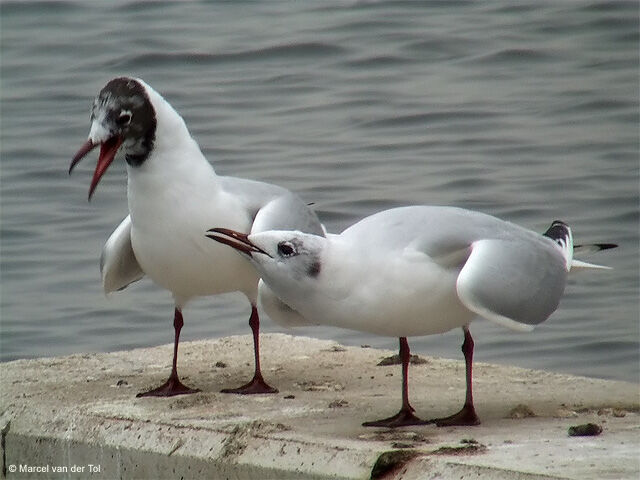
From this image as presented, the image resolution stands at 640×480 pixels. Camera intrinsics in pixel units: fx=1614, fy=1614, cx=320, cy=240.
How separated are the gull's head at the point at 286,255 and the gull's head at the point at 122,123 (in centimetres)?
78

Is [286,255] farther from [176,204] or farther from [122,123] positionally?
[122,123]

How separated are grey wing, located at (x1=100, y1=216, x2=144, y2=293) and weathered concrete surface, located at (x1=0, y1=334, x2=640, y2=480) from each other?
36cm

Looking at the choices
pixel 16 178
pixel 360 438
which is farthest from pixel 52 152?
pixel 360 438

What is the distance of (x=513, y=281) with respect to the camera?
201 inches

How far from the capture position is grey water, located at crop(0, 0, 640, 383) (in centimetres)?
939

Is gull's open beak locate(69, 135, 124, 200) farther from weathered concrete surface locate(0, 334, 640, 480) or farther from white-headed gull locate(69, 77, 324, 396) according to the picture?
weathered concrete surface locate(0, 334, 640, 480)

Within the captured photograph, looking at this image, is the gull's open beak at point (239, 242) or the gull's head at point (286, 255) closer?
the gull's head at point (286, 255)

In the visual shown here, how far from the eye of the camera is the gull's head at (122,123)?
222 inches

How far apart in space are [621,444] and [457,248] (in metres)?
0.79

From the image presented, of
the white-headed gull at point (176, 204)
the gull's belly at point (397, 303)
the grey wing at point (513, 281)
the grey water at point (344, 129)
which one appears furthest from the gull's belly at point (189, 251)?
the grey water at point (344, 129)

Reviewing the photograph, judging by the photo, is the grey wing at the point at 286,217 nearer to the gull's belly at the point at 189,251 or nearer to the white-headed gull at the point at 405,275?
the gull's belly at the point at 189,251

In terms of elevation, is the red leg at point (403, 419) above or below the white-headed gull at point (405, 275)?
below

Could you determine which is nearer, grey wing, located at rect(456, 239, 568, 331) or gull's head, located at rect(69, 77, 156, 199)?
grey wing, located at rect(456, 239, 568, 331)

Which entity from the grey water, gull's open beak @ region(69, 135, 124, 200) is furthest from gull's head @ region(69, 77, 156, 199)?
the grey water
